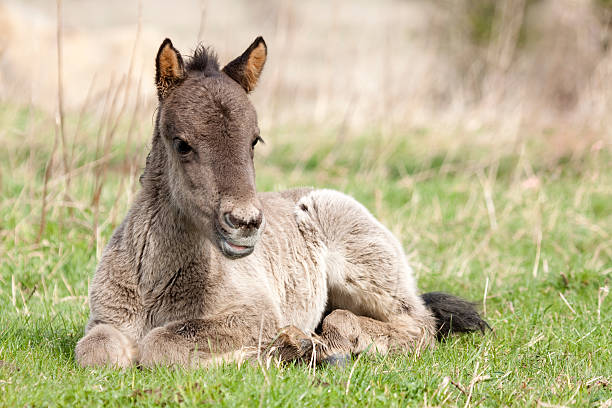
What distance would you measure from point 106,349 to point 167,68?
6.16 ft

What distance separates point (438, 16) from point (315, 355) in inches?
714

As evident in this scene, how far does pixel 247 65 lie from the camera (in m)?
5.20

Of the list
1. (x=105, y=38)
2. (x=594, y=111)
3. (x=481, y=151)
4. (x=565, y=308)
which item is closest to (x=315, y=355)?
(x=565, y=308)

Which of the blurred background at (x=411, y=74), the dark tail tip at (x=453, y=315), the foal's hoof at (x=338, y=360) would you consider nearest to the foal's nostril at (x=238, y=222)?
the foal's hoof at (x=338, y=360)

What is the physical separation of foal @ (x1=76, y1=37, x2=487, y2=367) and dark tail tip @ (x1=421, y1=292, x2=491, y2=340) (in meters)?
0.01

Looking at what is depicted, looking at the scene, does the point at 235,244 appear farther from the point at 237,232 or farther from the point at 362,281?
the point at 362,281

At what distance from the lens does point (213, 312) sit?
4.97m

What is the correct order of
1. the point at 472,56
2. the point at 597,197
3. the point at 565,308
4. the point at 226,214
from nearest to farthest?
1. the point at 226,214
2. the point at 565,308
3. the point at 597,197
4. the point at 472,56

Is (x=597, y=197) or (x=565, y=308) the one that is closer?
(x=565, y=308)

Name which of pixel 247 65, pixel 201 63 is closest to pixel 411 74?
pixel 247 65

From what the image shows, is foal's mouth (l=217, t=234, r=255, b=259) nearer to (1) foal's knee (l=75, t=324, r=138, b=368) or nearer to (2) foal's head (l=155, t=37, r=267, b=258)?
(2) foal's head (l=155, t=37, r=267, b=258)

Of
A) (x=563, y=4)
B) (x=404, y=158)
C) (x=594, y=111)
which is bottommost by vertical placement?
(x=404, y=158)

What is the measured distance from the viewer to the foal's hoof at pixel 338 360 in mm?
4780

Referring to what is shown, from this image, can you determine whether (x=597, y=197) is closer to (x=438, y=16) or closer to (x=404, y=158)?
(x=404, y=158)
